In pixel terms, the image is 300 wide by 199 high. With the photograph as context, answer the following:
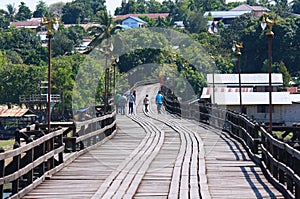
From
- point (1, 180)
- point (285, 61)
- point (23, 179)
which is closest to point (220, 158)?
point (23, 179)

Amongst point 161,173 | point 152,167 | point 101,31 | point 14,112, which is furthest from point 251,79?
point 161,173

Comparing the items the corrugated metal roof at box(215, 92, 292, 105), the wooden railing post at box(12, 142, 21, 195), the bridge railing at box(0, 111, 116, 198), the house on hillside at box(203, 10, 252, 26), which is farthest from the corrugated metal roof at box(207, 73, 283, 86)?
the house on hillside at box(203, 10, 252, 26)

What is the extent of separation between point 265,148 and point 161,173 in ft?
8.00

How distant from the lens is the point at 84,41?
14475cm

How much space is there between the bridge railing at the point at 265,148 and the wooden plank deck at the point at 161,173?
0.22 metres

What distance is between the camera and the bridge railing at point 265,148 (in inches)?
465

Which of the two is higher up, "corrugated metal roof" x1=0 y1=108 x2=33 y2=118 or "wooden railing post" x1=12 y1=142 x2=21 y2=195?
"corrugated metal roof" x1=0 y1=108 x2=33 y2=118

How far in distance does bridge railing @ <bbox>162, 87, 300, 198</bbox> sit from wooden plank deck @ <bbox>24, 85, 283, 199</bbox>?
0.22m

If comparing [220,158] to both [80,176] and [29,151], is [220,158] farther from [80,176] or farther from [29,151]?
[29,151]

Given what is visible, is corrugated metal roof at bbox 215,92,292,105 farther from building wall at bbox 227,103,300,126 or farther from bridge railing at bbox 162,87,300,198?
bridge railing at bbox 162,87,300,198

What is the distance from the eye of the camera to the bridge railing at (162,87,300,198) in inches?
465

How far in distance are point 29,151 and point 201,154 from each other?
675 cm

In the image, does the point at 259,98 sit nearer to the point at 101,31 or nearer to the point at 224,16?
the point at 101,31

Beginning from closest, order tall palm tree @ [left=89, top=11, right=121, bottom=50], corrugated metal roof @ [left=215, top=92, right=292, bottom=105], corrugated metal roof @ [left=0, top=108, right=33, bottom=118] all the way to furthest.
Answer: corrugated metal roof @ [left=215, top=92, right=292, bottom=105] < tall palm tree @ [left=89, top=11, right=121, bottom=50] < corrugated metal roof @ [left=0, top=108, right=33, bottom=118]
